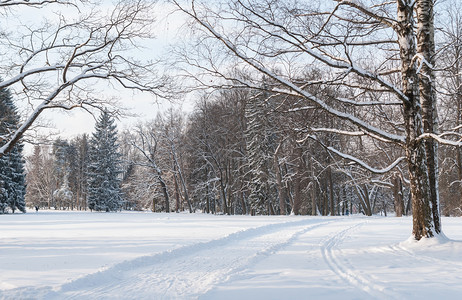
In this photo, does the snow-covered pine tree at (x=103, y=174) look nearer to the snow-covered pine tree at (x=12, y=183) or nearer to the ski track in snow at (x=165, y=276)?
the snow-covered pine tree at (x=12, y=183)

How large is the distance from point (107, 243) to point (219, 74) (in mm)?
6486

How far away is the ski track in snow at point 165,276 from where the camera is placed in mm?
5746

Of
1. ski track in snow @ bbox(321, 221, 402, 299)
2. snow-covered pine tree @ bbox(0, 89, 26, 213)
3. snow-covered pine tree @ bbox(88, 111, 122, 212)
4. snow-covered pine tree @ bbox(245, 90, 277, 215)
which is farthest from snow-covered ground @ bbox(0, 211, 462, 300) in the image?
snow-covered pine tree @ bbox(88, 111, 122, 212)

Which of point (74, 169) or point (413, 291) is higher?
point (74, 169)

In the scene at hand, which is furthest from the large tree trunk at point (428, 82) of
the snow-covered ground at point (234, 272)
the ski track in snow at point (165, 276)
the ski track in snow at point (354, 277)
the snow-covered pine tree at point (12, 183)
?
the snow-covered pine tree at point (12, 183)

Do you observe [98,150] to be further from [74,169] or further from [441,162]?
[441,162]

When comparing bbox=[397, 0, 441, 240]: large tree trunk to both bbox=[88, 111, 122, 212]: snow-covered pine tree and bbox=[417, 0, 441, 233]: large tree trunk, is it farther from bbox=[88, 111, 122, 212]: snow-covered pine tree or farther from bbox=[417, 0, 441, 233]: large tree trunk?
bbox=[88, 111, 122, 212]: snow-covered pine tree

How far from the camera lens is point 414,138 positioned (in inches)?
348

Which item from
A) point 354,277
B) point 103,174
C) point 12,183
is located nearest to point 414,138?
point 354,277

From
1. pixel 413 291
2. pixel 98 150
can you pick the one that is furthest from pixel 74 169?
pixel 413 291

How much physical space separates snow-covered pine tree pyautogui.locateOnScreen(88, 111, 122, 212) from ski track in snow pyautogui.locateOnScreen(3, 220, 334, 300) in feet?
146

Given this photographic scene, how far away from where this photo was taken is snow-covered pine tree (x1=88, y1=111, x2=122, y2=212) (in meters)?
52.3

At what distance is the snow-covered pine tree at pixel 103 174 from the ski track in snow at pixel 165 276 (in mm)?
44501

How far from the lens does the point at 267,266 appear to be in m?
7.91
